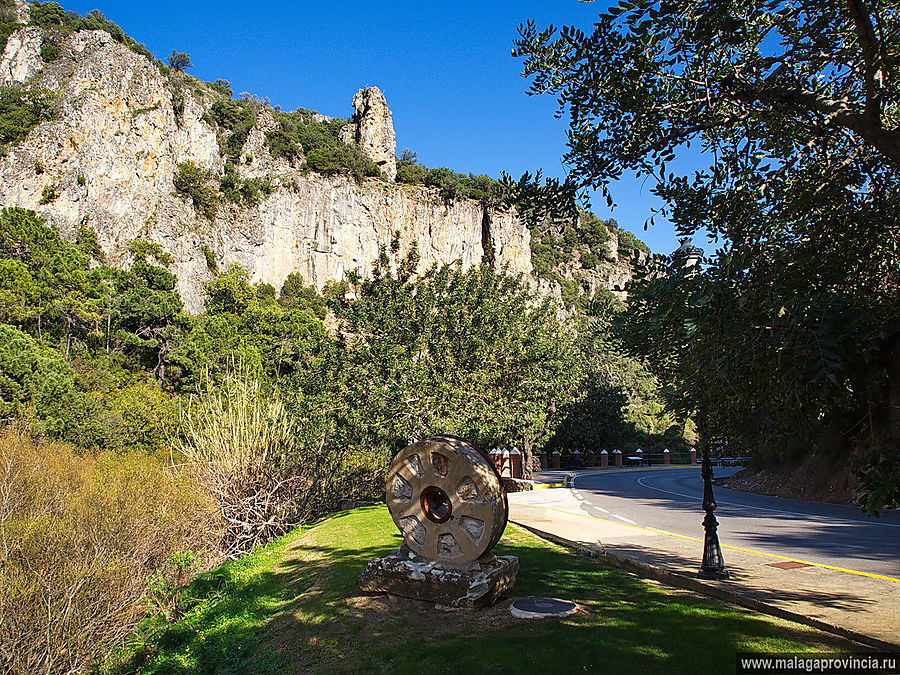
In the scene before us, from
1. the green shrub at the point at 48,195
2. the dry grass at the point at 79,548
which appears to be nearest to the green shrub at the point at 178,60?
the green shrub at the point at 48,195

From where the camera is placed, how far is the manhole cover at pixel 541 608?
7.16 m

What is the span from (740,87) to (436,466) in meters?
6.21

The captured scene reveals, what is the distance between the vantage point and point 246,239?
70.2 meters

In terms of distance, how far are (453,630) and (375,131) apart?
9228 cm

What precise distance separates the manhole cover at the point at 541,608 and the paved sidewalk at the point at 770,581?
1982 mm

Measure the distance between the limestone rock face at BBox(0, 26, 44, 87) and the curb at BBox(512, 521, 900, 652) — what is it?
78.2 m

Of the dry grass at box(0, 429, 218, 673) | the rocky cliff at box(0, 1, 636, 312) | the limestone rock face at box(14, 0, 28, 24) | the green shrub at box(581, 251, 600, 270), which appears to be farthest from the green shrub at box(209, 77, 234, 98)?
the dry grass at box(0, 429, 218, 673)

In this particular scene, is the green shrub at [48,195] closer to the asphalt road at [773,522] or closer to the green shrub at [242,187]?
the green shrub at [242,187]

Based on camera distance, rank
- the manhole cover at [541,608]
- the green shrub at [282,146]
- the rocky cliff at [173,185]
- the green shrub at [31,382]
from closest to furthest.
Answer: the manhole cover at [541,608] → the green shrub at [31,382] → the rocky cliff at [173,185] → the green shrub at [282,146]

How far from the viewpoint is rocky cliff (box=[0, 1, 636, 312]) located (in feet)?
182

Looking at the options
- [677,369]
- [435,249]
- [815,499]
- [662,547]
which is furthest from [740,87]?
[435,249]

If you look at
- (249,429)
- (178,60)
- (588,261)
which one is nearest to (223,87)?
(178,60)

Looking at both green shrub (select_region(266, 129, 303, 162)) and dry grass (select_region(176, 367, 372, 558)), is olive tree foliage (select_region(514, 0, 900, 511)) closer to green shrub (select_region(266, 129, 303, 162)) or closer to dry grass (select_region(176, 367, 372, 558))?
dry grass (select_region(176, 367, 372, 558))

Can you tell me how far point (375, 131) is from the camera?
91125 mm
